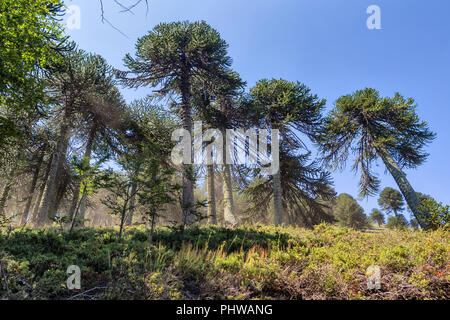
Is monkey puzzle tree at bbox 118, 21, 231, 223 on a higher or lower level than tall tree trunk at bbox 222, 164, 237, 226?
higher

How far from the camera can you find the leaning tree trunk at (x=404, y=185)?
1030 cm

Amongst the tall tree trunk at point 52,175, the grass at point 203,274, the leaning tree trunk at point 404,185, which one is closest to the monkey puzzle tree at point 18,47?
the grass at point 203,274

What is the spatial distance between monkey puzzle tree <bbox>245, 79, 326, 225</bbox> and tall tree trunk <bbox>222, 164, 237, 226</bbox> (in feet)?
10.1

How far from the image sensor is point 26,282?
3.20m

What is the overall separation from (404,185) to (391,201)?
26069 mm

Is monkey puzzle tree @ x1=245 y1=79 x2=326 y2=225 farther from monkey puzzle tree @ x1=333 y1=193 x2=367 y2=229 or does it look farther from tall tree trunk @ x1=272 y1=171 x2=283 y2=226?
monkey puzzle tree @ x1=333 y1=193 x2=367 y2=229

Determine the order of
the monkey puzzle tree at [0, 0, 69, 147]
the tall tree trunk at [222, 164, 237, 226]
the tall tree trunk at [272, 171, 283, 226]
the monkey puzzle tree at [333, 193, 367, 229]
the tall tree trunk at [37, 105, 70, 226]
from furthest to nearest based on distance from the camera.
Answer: the monkey puzzle tree at [333, 193, 367, 229] → the tall tree trunk at [222, 164, 237, 226] → the tall tree trunk at [272, 171, 283, 226] → the tall tree trunk at [37, 105, 70, 226] → the monkey puzzle tree at [0, 0, 69, 147]

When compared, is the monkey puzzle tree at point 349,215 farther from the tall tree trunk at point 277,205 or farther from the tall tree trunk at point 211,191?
the tall tree trunk at point 211,191

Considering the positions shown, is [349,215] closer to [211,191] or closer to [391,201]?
[391,201]

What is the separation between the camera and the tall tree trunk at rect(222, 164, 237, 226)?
1209 cm

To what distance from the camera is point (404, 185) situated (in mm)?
11305

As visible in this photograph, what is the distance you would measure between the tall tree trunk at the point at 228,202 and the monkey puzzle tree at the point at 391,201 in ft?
103

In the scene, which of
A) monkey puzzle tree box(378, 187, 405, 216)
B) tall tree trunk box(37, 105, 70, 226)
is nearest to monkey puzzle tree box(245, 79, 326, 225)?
tall tree trunk box(37, 105, 70, 226)
